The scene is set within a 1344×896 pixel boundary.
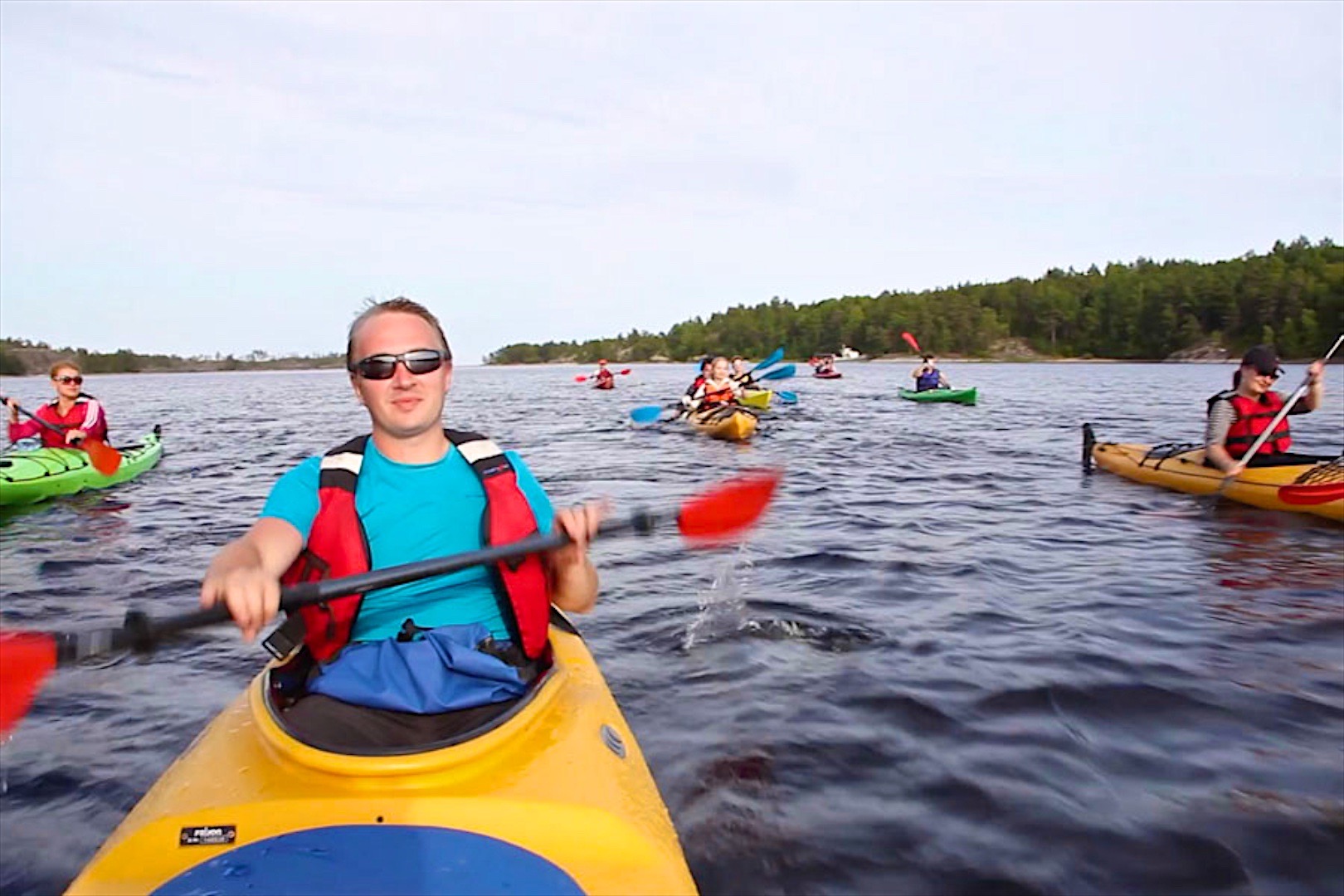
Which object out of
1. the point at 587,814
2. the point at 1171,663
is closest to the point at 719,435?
the point at 1171,663

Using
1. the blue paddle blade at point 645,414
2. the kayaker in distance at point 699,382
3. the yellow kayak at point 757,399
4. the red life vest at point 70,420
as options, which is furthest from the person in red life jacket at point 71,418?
the yellow kayak at point 757,399

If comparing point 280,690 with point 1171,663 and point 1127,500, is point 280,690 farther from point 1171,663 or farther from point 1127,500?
point 1127,500

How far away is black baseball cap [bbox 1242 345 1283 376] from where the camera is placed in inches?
323

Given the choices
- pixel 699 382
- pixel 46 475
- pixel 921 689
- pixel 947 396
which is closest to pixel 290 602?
pixel 921 689

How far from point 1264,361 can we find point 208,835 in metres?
9.01

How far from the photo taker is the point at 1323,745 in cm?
370

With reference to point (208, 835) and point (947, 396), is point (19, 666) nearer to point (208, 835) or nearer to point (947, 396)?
point (208, 835)

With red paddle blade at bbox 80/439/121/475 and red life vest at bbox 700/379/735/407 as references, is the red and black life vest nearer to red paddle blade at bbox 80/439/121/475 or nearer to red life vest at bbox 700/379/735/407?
red life vest at bbox 700/379/735/407

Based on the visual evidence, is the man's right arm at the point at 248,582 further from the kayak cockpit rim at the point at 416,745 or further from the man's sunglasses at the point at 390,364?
the man's sunglasses at the point at 390,364

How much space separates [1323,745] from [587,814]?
3.19m

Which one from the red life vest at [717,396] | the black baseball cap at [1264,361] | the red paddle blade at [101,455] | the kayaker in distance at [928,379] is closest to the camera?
the black baseball cap at [1264,361]

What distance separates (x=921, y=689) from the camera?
4.39 meters

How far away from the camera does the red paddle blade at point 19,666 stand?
2385 mm

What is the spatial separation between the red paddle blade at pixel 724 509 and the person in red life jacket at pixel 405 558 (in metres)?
0.72
